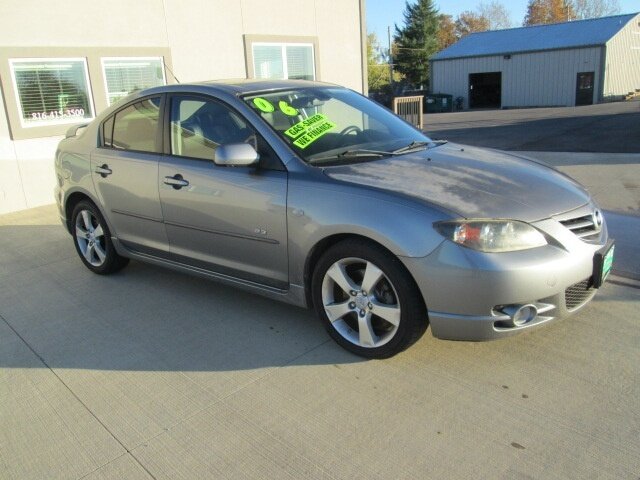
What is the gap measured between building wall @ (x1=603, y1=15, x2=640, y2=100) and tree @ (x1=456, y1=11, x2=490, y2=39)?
39977 mm

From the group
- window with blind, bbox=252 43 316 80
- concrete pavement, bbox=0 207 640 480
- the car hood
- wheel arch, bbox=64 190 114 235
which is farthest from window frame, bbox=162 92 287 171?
window with blind, bbox=252 43 316 80

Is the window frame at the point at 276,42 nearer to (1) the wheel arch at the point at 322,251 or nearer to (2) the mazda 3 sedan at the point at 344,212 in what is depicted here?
(2) the mazda 3 sedan at the point at 344,212

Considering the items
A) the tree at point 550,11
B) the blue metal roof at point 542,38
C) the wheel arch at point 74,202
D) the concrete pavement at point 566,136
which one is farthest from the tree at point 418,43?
the wheel arch at point 74,202

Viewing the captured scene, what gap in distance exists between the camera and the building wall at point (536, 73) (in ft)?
121

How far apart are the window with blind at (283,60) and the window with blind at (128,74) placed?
1969mm

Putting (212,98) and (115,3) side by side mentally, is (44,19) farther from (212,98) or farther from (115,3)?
(212,98)

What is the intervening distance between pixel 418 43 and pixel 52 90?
167 feet

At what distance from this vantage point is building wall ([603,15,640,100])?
3669 cm

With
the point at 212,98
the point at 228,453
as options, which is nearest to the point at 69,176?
the point at 212,98

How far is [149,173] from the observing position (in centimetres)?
447

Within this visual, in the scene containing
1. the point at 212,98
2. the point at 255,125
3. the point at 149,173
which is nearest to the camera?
the point at 255,125

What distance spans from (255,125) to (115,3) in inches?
254

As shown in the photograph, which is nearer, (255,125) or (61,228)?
(255,125)

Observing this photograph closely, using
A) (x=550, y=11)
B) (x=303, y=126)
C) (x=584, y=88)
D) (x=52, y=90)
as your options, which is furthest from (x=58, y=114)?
(x=550, y=11)
